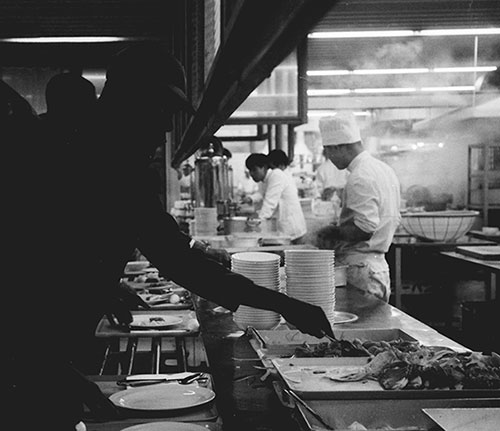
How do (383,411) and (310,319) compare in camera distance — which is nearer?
(383,411)

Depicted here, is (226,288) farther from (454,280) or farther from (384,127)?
(384,127)

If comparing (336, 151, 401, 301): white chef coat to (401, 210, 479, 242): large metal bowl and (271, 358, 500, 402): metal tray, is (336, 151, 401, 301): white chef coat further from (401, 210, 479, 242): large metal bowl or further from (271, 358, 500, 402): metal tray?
(271, 358, 500, 402): metal tray

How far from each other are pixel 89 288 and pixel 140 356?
2.65 meters

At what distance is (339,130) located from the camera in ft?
14.7

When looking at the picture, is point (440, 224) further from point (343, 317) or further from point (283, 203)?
point (343, 317)

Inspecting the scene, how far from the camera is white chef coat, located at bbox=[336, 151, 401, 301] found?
4.26 m

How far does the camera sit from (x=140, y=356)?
4.17 metres

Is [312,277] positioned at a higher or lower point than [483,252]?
higher

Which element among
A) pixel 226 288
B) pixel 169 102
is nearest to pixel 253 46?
pixel 169 102

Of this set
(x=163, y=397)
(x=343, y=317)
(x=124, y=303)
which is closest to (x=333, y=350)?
(x=163, y=397)

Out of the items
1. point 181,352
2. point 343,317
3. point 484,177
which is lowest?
point 181,352

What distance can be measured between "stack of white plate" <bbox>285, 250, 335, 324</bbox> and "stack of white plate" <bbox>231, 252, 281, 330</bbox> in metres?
0.10

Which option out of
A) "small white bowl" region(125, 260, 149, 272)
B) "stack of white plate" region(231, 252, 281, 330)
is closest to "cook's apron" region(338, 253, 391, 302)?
"small white bowl" region(125, 260, 149, 272)

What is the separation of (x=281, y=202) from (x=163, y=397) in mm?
6552
